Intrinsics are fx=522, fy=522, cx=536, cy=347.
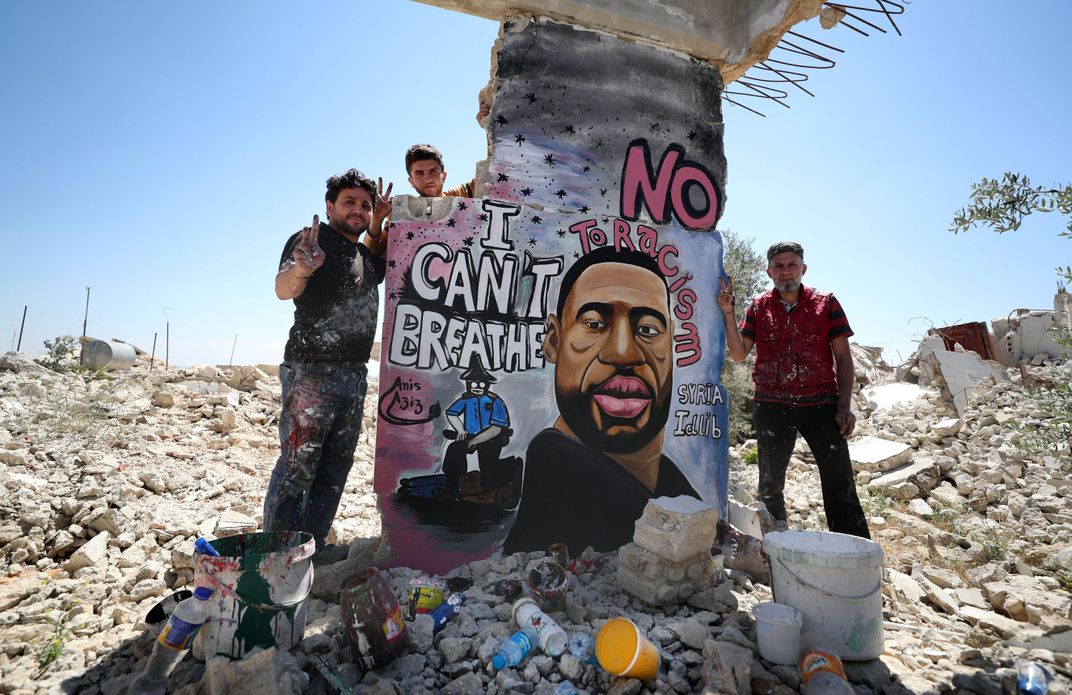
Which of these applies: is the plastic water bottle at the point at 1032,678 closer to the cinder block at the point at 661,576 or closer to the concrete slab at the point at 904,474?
the cinder block at the point at 661,576

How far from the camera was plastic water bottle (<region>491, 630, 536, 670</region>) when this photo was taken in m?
2.34

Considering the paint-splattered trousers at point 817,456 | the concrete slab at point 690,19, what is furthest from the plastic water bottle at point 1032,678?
the concrete slab at point 690,19

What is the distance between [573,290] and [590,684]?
2.49 m

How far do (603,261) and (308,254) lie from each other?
2053 mm

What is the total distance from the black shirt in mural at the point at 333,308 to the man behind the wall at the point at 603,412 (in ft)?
4.27

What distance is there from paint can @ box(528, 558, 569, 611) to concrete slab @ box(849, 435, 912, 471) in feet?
18.2

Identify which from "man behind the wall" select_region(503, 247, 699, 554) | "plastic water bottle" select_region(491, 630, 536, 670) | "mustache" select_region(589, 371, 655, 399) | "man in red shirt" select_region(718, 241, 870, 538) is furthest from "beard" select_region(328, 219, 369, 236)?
"man in red shirt" select_region(718, 241, 870, 538)

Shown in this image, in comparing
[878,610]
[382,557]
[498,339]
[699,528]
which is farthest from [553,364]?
[878,610]

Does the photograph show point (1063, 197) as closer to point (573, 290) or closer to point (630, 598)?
point (573, 290)

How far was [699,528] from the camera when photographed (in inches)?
122

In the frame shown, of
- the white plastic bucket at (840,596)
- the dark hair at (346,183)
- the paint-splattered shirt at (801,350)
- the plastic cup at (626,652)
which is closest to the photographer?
the plastic cup at (626,652)

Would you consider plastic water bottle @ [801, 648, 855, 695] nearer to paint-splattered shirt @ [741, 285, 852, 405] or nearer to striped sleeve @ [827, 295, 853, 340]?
paint-splattered shirt @ [741, 285, 852, 405]

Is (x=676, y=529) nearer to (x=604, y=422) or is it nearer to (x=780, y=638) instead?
(x=780, y=638)

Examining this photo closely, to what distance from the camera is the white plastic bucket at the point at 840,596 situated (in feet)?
8.39
